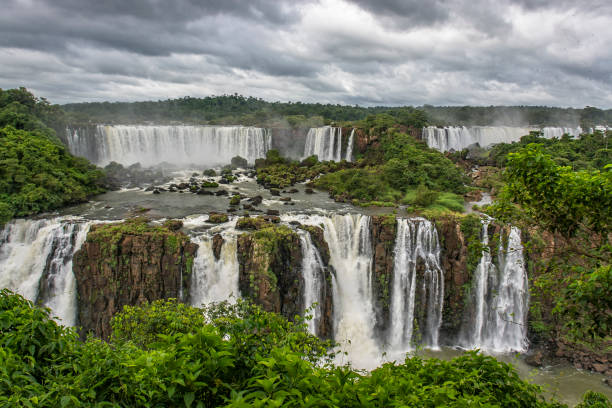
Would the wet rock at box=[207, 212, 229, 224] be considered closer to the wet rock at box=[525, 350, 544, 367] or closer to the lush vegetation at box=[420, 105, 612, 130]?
the wet rock at box=[525, 350, 544, 367]

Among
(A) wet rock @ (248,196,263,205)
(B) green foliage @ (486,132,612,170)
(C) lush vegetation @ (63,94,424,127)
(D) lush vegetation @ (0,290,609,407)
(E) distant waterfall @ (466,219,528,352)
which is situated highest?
(C) lush vegetation @ (63,94,424,127)

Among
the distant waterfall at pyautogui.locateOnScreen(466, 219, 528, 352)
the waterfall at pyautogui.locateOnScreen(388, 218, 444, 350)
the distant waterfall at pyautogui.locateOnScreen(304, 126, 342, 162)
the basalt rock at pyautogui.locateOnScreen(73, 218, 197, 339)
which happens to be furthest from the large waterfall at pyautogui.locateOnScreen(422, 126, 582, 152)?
the basalt rock at pyautogui.locateOnScreen(73, 218, 197, 339)

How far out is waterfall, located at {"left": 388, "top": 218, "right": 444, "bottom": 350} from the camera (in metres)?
18.6

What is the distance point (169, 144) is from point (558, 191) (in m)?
38.2

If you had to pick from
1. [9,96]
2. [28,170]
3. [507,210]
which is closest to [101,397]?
[507,210]

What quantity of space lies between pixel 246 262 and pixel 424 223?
949 centimetres

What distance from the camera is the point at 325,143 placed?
39.9 meters

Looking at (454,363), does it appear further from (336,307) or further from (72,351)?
(336,307)

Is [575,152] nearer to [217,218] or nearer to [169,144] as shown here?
[217,218]

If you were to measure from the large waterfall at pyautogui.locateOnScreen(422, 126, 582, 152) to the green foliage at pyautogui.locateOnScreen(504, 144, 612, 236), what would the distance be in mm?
37299

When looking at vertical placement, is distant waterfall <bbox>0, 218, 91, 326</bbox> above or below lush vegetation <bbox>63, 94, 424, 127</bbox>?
below

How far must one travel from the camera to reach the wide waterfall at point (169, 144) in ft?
114

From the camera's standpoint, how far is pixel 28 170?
2128 centimetres

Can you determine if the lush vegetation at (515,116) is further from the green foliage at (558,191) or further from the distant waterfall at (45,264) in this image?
the green foliage at (558,191)
